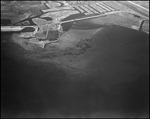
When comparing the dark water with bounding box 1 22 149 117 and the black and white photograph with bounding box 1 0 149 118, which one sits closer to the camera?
the dark water with bounding box 1 22 149 117

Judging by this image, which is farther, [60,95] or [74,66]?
[74,66]

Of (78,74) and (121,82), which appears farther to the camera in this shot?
(78,74)

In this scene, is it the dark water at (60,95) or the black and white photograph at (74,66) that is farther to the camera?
the black and white photograph at (74,66)

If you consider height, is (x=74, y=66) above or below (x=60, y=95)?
above

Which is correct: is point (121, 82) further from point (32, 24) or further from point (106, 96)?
point (32, 24)

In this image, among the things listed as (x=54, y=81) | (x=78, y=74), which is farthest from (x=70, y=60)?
(x=54, y=81)
